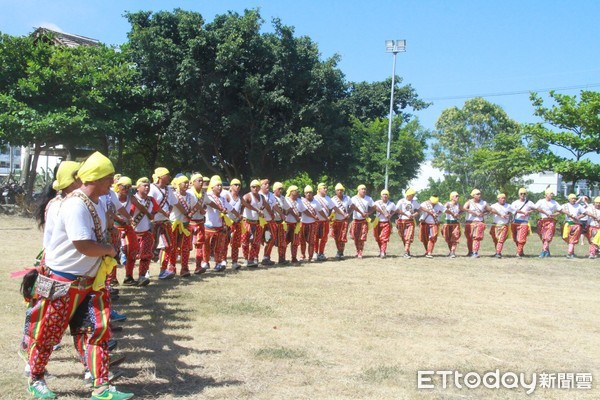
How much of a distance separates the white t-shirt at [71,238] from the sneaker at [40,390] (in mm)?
858

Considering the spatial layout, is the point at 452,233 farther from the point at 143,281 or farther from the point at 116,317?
the point at 116,317

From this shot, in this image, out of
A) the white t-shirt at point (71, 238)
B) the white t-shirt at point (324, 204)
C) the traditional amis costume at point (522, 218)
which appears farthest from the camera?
the traditional amis costume at point (522, 218)

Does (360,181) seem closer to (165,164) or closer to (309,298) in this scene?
(165,164)

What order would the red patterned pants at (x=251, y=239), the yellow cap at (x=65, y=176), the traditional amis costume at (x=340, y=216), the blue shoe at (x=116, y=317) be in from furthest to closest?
1. the traditional amis costume at (x=340, y=216)
2. the red patterned pants at (x=251, y=239)
3. the blue shoe at (x=116, y=317)
4. the yellow cap at (x=65, y=176)

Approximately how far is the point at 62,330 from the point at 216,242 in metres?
6.72

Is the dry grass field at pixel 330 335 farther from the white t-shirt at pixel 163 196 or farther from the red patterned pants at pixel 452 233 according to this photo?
the red patterned pants at pixel 452 233

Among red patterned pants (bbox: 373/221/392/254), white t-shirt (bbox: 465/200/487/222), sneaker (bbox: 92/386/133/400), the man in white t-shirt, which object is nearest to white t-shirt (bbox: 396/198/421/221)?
red patterned pants (bbox: 373/221/392/254)

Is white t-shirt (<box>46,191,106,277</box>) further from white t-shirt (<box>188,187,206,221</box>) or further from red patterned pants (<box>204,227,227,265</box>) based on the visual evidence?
red patterned pants (<box>204,227,227,265</box>)

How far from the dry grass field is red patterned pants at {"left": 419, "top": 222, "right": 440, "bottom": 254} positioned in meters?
3.28

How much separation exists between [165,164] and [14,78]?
8252mm

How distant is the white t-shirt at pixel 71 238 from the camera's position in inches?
163

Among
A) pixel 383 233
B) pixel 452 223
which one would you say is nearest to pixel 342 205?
pixel 383 233

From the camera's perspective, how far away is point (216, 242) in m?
11.0

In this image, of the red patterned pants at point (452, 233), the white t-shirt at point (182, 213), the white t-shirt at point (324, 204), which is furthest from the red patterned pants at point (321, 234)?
the white t-shirt at point (182, 213)
